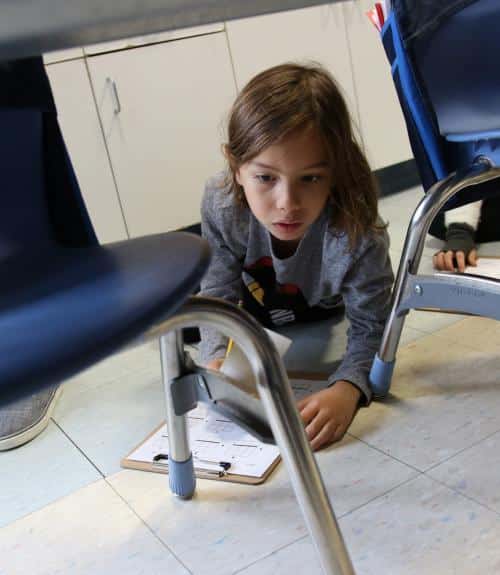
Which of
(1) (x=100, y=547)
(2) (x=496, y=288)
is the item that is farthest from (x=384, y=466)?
(1) (x=100, y=547)

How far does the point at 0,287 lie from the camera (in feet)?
1.77

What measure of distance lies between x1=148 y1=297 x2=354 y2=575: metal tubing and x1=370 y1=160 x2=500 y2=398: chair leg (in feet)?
1.56

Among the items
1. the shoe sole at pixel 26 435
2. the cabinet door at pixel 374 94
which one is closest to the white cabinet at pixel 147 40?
the cabinet door at pixel 374 94

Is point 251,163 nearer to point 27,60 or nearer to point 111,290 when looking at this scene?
point 27,60

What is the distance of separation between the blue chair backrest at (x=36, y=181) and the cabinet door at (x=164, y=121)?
4.33 ft

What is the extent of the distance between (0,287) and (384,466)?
586 millimetres

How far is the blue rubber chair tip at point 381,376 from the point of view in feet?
3.47

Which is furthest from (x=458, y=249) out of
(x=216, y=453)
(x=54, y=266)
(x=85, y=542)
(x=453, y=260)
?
(x=54, y=266)

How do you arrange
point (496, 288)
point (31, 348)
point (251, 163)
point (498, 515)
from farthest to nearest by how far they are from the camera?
point (251, 163) → point (496, 288) → point (498, 515) → point (31, 348)

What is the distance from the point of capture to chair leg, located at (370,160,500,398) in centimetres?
92

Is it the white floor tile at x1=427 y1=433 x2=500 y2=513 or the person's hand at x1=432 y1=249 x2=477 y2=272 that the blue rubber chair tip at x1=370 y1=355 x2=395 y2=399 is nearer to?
the white floor tile at x1=427 y1=433 x2=500 y2=513

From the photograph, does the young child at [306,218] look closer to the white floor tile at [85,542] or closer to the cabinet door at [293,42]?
the white floor tile at [85,542]

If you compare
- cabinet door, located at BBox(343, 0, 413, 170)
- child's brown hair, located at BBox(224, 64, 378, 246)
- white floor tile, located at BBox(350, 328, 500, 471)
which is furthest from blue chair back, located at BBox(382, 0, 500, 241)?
cabinet door, located at BBox(343, 0, 413, 170)

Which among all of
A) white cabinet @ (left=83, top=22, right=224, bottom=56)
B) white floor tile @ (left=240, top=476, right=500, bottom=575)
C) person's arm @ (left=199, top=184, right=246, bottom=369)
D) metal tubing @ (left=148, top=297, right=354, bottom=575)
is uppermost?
white cabinet @ (left=83, top=22, right=224, bottom=56)
